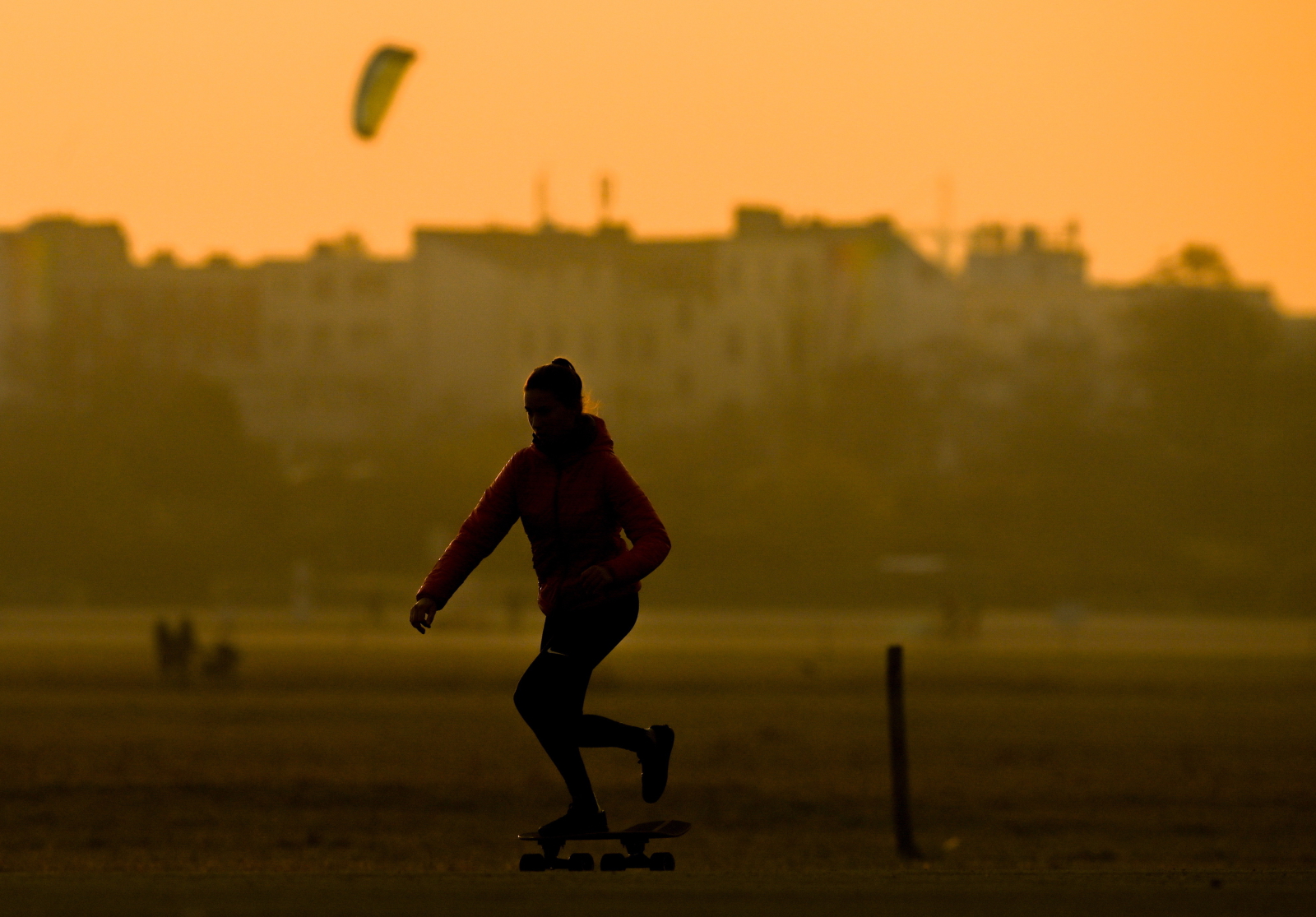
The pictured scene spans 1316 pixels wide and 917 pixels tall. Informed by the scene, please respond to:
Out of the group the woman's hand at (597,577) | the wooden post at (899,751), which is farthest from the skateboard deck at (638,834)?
the wooden post at (899,751)

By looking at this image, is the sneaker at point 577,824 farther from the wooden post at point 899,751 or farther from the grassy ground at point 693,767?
the wooden post at point 899,751

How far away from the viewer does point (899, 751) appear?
603 inches

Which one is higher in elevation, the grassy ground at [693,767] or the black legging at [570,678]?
the black legging at [570,678]

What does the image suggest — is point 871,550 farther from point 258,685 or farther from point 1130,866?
point 1130,866

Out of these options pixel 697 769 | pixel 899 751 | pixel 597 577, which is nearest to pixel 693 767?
pixel 697 769

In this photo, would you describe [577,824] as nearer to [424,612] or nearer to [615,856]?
[615,856]

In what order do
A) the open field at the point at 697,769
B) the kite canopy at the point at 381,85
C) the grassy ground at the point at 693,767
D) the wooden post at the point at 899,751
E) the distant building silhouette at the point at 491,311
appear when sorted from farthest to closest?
the distant building silhouette at the point at 491,311
the kite canopy at the point at 381,85
the grassy ground at the point at 693,767
the open field at the point at 697,769
the wooden post at the point at 899,751

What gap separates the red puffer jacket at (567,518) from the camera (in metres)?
9.02

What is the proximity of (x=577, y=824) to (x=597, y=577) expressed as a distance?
105 centimetres

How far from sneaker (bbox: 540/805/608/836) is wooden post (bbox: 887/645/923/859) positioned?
5.66 metres

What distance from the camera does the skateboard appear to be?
9.16m

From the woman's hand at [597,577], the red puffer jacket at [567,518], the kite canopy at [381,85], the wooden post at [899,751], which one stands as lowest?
the wooden post at [899,751]

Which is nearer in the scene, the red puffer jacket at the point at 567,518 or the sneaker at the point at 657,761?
the red puffer jacket at the point at 567,518

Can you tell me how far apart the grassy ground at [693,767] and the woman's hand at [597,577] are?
3.55 feet
